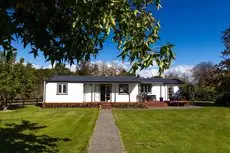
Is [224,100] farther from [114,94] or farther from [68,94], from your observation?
[68,94]

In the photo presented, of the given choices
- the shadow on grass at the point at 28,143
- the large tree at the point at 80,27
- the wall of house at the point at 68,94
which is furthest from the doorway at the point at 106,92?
the large tree at the point at 80,27

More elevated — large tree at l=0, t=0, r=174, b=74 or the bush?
large tree at l=0, t=0, r=174, b=74

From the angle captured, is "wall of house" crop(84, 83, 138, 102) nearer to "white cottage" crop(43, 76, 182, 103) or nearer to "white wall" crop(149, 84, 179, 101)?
"white cottage" crop(43, 76, 182, 103)

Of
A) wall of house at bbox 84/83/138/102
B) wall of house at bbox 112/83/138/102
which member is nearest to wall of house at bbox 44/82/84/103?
wall of house at bbox 84/83/138/102

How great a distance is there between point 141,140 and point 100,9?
9.35 meters

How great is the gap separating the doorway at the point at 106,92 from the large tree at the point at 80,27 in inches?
1343

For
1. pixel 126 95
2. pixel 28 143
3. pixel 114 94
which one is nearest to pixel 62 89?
pixel 114 94

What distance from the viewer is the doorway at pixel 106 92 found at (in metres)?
39.6

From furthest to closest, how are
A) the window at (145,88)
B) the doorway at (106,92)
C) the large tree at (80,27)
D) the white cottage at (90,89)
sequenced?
the window at (145,88), the doorway at (106,92), the white cottage at (90,89), the large tree at (80,27)

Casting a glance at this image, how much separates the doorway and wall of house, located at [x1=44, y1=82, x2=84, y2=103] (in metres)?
2.81

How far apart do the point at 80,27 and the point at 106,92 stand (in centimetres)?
3504

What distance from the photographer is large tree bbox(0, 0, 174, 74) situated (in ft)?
13.7

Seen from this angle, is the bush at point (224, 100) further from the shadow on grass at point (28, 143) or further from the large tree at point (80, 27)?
the large tree at point (80, 27)

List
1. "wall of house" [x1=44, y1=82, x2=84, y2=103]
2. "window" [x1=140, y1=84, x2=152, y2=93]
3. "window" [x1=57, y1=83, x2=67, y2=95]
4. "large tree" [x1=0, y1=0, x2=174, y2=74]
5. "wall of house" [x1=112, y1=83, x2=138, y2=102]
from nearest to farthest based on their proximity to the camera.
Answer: "large tree" [x1=0, y1=0, x2=174, y2=74]
"wall of house" [x1=44, y1=82, x2=84, y2=103]
"window" [x1=57, y1=83, x2=67, y2=95]
"wall of house" [x1=112, y1=83, x2=138, y2=102]
"window" [x1=140, y1=84, x2=152, y2=93]
